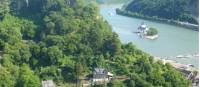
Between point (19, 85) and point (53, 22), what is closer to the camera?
point (19, 85)

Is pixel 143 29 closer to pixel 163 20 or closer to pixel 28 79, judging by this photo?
pixel 163 20

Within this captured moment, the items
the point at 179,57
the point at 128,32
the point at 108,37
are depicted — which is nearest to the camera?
the point at 108,37

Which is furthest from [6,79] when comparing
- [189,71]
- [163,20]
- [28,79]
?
[163,20]

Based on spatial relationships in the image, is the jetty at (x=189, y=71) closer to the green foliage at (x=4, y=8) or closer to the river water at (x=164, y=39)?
the river water at (x=164, y=39)

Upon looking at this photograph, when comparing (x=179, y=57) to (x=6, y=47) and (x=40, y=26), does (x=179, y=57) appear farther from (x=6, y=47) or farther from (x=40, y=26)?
(x=6, y=47)

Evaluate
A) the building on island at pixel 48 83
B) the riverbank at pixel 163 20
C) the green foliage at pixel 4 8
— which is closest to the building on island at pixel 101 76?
the building on island at pixel 48 83

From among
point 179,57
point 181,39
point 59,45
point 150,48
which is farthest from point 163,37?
point 59,45

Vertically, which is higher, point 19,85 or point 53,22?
point 53,22
